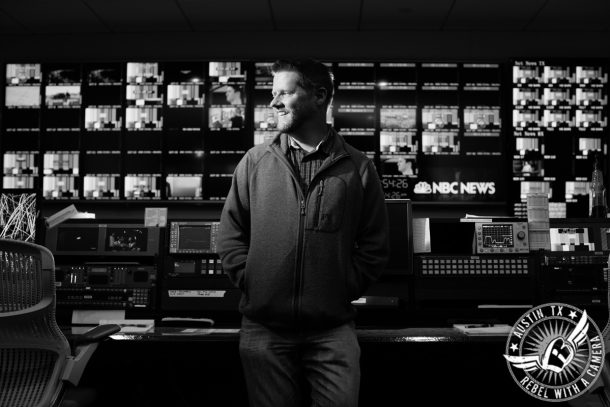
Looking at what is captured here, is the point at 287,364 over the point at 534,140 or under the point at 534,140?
under

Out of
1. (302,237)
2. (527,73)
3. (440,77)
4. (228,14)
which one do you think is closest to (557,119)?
(527,73)

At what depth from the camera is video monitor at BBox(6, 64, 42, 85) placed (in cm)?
442

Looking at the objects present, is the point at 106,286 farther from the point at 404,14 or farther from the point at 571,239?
the point at 404,14

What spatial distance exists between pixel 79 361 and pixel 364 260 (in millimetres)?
885

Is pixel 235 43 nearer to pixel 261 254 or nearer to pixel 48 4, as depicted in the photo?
pixel 48 4

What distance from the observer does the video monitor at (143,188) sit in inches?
170

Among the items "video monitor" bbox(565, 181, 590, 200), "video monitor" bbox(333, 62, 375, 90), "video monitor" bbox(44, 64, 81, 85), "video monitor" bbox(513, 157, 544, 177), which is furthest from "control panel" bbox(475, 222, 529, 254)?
"video monitor" bbox(44, 64, 81, 85)

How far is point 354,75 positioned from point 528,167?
138 centimetres

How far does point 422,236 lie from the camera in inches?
106

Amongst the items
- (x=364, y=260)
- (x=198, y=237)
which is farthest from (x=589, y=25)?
(x=364, y=260)

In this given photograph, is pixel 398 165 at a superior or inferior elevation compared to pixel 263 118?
inferior

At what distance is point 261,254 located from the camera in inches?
62.7

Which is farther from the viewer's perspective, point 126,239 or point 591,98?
point 591,98

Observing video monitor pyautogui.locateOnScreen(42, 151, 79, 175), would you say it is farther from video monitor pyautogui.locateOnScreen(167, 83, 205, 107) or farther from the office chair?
the office chair
